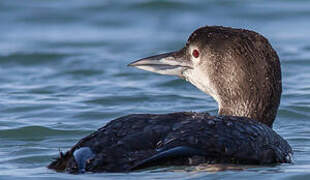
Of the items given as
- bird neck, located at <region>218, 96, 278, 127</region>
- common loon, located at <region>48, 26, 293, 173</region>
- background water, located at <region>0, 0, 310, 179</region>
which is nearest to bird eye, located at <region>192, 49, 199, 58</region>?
common loon, located at <region>48, 26, 293, 173</region>

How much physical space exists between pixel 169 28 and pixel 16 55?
10.00ft

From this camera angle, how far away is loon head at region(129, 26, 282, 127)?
26.8 ft

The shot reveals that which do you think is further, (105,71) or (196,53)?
(105,71)

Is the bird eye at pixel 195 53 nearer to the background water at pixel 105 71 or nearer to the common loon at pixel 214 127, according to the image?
the common loon at pixel 214 127

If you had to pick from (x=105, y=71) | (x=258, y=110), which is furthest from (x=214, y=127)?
(x=105, y=71)

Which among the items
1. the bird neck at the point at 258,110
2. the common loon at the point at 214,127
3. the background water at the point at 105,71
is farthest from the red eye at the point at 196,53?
the background water at the point at 105,71

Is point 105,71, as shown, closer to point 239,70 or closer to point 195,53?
point 195,53

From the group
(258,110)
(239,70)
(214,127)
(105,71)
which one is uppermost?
(105,71)

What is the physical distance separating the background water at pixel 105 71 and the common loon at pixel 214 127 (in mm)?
115

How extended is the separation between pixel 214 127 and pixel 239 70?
1.24m

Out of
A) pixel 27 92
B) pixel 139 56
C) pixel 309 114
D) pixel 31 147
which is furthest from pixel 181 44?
pixel 31 147

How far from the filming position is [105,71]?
12906 millimetres

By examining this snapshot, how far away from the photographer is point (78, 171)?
6.90m

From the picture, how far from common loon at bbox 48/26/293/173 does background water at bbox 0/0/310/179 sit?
4.5 inches
